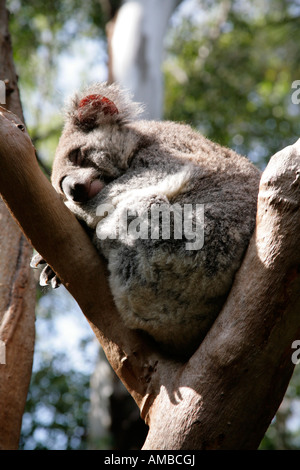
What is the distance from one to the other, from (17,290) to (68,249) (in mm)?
992

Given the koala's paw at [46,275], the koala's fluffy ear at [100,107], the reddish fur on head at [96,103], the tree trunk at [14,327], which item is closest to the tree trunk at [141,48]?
the koala's fluffy ear at [100,107]

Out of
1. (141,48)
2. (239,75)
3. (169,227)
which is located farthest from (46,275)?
(239,75)

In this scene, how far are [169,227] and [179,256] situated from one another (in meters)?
0.17

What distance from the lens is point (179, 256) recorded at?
2.87 meters

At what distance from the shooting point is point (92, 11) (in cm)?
1110

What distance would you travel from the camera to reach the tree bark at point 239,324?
257 centimetres

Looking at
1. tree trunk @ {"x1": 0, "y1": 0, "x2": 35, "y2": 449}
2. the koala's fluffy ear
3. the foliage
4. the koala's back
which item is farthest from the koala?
the foliage

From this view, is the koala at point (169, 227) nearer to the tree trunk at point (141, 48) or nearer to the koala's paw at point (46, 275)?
the koala's paw at point (46, 275)

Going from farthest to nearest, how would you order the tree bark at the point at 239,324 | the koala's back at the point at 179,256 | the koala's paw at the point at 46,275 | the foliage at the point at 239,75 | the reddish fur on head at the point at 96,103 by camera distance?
the foliage at the point at 239,75, the reddish fur on head at the point at 96,103, the koala's paw at the point at 46,275, the koala's back at the point at 179,256, the tree bark at the point at 239,324

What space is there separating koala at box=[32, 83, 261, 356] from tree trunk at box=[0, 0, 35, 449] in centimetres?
58

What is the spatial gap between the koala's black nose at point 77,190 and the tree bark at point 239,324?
1.53 feet

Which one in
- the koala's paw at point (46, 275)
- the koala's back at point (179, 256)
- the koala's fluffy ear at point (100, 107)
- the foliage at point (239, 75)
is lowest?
the foliage at point (239, 75)
